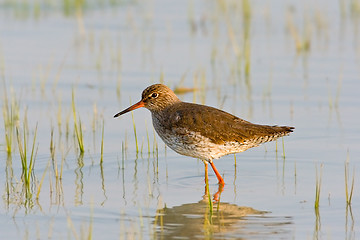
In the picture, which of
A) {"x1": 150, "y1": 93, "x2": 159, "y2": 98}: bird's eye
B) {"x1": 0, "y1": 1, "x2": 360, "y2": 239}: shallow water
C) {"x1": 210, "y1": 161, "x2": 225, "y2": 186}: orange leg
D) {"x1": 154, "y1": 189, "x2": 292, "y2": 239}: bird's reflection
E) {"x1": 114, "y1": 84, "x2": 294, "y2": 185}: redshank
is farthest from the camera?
{"x1": 150, "y1": 93, "x2": 159, "y2": 98}: bird's eye

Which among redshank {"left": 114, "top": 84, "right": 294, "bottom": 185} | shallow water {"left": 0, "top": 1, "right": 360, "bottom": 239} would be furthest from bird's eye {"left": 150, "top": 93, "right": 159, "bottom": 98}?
shallow water {"left": 0, "top": 1, "right": 360, "bottom": 239}

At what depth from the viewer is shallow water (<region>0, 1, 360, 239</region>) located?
21.7ft

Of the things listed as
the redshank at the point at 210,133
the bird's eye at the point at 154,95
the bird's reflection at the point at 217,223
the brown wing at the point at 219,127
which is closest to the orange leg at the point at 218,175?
the redshank at the point at 210,133

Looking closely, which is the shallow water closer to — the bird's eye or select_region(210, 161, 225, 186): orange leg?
select_region(210, 161, 225, 186): orange leg

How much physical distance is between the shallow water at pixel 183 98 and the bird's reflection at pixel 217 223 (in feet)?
0.06

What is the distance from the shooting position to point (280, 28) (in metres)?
15.7

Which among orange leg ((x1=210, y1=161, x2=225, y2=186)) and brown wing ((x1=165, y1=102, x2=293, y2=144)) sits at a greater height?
brown wing ((x1=165, y1=102, x2=293, y2=144))

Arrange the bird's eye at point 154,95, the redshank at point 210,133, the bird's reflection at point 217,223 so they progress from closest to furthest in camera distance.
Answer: the bird's reflection at point 217,223 < the redshank at point 210,133 < the bird's eye at point 154,95

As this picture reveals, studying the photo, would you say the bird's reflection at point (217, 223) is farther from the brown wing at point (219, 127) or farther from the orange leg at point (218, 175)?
the brown wing at point (219, 127)

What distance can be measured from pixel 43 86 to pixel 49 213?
496cm

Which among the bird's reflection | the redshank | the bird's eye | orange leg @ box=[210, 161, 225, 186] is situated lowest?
the bird's reflection

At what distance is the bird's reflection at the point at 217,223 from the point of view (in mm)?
6203

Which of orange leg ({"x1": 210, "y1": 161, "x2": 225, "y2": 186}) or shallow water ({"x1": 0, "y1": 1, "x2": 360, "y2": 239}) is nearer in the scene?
shallow water ({"x1": 0, "y1": 1, "x2": 360, "y2": 239})

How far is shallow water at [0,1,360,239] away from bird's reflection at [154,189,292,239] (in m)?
0.02
